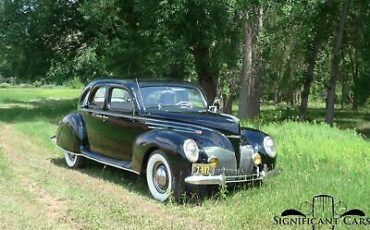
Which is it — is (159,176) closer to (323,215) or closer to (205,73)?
(323,215)

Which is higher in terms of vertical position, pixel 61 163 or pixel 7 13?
pixel 7 13

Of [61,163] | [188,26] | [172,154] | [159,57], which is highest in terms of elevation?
[188,26]

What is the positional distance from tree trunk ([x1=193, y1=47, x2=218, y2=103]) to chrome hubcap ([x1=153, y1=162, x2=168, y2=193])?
13.2 meters

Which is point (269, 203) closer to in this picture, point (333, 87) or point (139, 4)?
point (139, 4)

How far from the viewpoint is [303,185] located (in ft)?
25.9

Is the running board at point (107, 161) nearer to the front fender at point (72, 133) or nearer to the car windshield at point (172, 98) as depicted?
the front fender at point (72, 133)

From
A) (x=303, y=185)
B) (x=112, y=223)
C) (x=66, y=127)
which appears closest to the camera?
(x=112, y=223)

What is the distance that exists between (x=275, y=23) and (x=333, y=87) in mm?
4143

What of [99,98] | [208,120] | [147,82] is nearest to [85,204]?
[208,120]

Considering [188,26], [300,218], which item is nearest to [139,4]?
[188,26]

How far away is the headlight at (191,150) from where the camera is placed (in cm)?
706

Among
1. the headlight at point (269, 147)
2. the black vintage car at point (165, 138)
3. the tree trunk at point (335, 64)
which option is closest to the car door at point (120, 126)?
the black vintage car at point (165, 138)

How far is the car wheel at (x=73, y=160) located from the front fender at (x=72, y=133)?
22 cm

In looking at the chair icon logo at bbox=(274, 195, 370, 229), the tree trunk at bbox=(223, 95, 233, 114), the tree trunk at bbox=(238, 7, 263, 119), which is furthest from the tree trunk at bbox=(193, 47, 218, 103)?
the chair icon logo at bbox=(274, 195, 370, 229)
